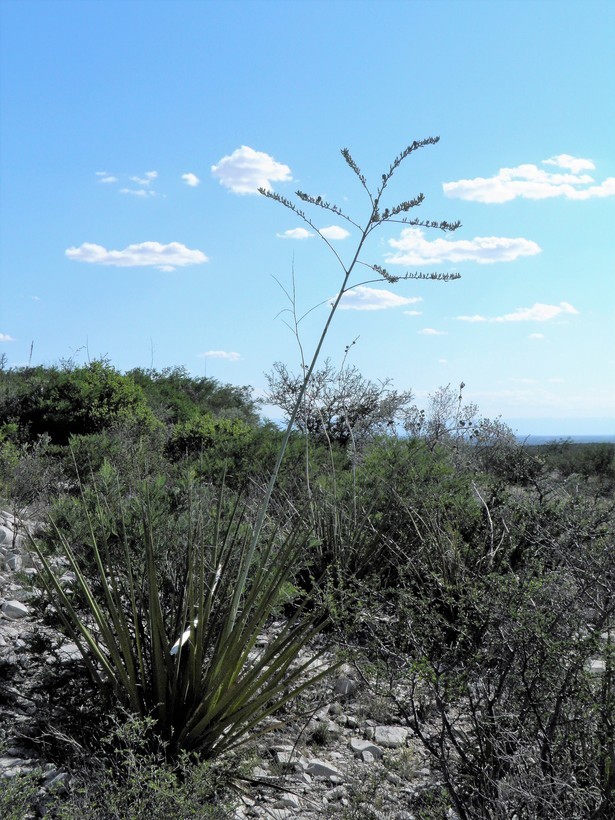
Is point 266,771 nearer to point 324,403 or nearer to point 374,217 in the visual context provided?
point 374,217

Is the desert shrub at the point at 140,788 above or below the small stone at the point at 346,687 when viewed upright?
above

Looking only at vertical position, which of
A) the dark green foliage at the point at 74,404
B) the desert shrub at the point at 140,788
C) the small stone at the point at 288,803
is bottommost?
the small stone at the point at 288,803

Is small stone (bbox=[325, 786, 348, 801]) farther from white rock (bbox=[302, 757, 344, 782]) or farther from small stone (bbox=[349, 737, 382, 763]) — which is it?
small stone (bbox=[349, 737, 382, 763])

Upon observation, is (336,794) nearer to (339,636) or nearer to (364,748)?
(364,748)

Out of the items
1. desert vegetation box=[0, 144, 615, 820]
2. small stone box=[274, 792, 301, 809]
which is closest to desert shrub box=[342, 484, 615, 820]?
desert vegetation box=[0, 144, 615, 820]

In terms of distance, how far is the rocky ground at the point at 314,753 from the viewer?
324 centimetres

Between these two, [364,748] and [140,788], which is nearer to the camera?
[140,788]

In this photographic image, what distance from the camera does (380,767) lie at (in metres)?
3.56

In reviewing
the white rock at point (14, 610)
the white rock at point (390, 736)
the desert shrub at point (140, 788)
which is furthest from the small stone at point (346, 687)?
the white rock at point (14, 610)

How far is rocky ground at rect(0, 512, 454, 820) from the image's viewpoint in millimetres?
3242

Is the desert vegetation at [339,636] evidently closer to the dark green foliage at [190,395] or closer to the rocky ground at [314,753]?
→ the rocky ground at [314,753]

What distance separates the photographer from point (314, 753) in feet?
12.4

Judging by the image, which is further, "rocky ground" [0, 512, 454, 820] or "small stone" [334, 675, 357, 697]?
"small stone" [334, 675, 357, 697]

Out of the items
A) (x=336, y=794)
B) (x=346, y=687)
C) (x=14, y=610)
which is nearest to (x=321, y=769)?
(x=336, y=794)
